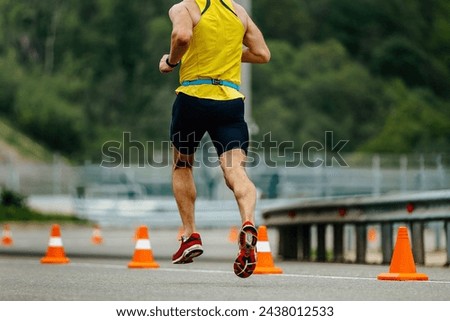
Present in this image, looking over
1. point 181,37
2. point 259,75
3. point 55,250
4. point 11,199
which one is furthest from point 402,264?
point 259,75

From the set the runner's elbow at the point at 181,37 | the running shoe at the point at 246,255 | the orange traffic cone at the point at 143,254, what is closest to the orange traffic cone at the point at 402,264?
the running shoe at the point at 246,255

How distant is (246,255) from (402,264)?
1.50 meters

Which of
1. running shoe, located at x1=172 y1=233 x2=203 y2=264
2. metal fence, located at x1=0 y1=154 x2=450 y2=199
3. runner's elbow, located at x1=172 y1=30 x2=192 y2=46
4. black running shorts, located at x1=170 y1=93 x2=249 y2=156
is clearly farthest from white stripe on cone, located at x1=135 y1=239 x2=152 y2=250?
metal fence, located at x1=0 y1=154 x2=450 y2=199

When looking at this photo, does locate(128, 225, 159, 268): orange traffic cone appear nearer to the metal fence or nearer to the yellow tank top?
the yellow tank top

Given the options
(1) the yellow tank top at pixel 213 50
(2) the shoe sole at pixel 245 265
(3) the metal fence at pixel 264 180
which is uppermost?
(3) the metal fence at pixel 264 180

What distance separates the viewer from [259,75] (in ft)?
300

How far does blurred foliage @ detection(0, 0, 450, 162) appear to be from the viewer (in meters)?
82.9

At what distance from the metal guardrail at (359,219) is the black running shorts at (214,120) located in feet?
13.6

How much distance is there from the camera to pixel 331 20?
10369 cm

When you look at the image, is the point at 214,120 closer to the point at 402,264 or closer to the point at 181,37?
the point at 181,37

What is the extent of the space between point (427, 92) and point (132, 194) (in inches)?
1829

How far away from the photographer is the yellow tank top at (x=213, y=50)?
10.4 metres

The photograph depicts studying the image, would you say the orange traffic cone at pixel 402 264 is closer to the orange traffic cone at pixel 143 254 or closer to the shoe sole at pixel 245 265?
the shoe sole at pixel 245 265
